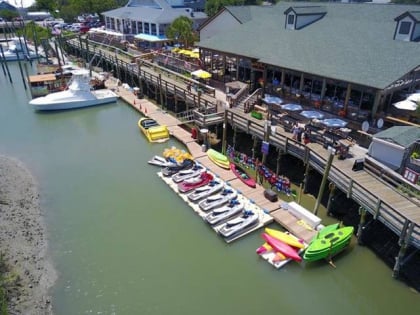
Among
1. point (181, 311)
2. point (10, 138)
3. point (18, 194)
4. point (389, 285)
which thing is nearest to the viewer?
point (181, 311)

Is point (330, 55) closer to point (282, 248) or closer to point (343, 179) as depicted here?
point (343, 179)

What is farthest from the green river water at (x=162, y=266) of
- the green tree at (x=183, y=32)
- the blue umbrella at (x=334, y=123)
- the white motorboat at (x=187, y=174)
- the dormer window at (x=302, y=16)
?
the green tree at (x=183, y=32)

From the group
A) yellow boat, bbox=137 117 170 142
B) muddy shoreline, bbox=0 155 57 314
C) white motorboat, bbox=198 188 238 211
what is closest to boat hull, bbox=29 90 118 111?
yellow boat, bbox=137 117 170 142

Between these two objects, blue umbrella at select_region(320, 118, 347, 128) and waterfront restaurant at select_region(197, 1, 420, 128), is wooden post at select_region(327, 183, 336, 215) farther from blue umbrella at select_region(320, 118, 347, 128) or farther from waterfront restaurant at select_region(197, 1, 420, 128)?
waterfront restaurant at select_region(197, 1, 420, 128)

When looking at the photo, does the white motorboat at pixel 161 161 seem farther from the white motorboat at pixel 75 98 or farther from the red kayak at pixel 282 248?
the white motorboat at pixel 75 98

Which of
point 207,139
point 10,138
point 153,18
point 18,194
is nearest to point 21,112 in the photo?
point 10,138

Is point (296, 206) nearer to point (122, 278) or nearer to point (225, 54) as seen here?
point (122, 278)
